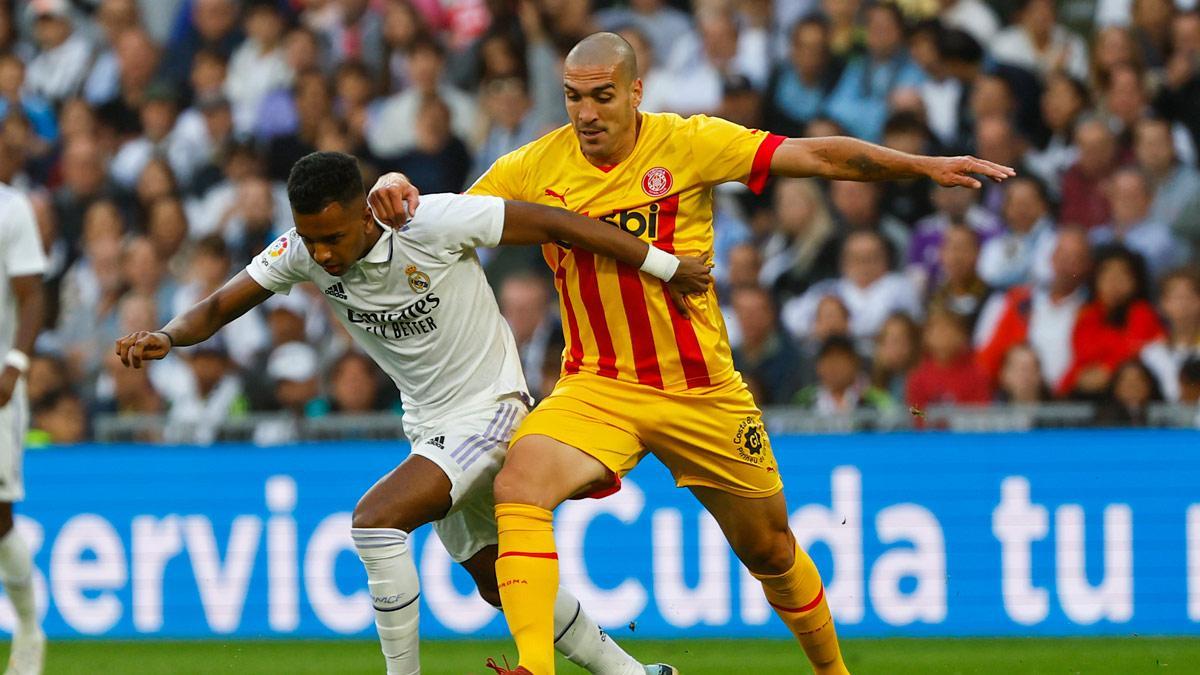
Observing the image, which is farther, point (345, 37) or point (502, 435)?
point (345, 37)

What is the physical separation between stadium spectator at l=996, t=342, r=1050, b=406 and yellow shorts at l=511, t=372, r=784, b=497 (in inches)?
175

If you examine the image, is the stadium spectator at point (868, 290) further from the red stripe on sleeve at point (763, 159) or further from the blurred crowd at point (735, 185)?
the red stripe on sleeve at point (763, 159)

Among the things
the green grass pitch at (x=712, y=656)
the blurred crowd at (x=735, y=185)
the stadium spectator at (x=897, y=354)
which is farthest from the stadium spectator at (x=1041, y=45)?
the green grass pitch at (x=712, y=656)

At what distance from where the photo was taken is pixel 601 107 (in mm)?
6754

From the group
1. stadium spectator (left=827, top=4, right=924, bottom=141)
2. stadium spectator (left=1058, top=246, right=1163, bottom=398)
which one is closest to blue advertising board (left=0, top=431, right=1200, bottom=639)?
stadium spectator (left=1058, top=246, right=1163, bottom=398)

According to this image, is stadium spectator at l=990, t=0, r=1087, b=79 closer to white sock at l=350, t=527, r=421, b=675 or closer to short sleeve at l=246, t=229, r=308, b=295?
short sleeve at l=246, t=229, r=308, b=295

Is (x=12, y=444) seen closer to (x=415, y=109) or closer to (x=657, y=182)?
(x=657, y=182)

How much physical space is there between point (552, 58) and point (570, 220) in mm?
7255

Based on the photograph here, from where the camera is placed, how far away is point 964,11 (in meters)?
13.1

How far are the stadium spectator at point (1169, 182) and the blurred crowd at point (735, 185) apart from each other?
0.02m

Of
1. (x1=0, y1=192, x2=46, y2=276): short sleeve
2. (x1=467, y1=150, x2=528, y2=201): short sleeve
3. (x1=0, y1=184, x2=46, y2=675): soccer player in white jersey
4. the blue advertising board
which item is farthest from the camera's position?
the blue advertising board

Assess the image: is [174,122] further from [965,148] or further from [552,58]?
[965,148]

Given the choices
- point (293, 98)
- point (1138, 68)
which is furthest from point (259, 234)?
point (1138, 68)

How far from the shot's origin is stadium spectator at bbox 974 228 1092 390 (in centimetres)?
1140
